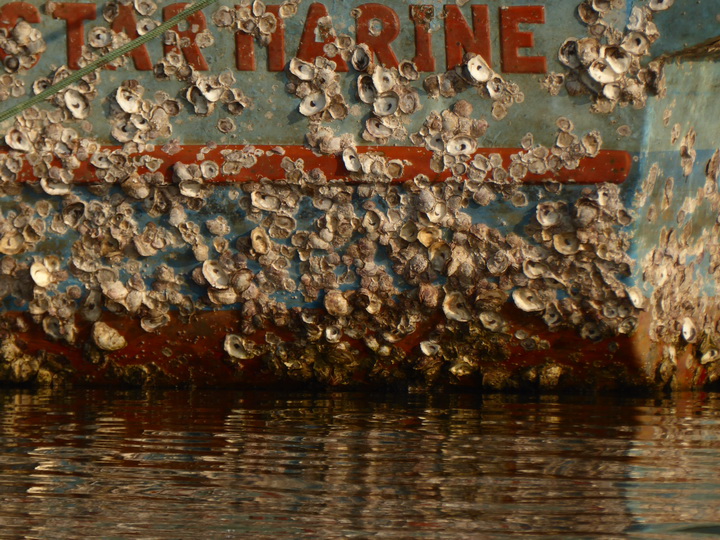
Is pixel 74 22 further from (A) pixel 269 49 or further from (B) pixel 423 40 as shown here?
(B) pixel 423 40

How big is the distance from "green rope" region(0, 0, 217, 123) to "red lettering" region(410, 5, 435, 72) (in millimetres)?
762

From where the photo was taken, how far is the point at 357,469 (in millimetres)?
2803

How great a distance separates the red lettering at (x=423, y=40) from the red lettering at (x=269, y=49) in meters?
0.50

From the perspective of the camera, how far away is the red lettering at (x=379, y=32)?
4.28 meters

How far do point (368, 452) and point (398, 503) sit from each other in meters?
0.64

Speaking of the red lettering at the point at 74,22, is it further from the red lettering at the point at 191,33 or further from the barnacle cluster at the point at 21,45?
the red lettering at the point at 191,33

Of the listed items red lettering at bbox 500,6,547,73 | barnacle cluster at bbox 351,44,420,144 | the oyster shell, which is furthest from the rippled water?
red lettering at bbox 500,6,547,73

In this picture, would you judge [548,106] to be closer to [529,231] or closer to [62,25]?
[529,231]

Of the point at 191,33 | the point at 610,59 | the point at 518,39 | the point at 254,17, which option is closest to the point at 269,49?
the point at 254,17

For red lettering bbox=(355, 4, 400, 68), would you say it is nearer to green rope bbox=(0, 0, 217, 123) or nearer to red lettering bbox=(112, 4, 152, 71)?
green rope bbox=(0, 0, 217, 123)

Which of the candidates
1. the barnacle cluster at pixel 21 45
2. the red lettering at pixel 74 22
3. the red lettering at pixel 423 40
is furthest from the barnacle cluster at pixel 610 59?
the barnacle cluster at pixel 21 45

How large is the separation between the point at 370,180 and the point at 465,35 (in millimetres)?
649

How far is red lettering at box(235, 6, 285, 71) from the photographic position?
432 cm

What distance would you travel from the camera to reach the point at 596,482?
2609 millimetres
